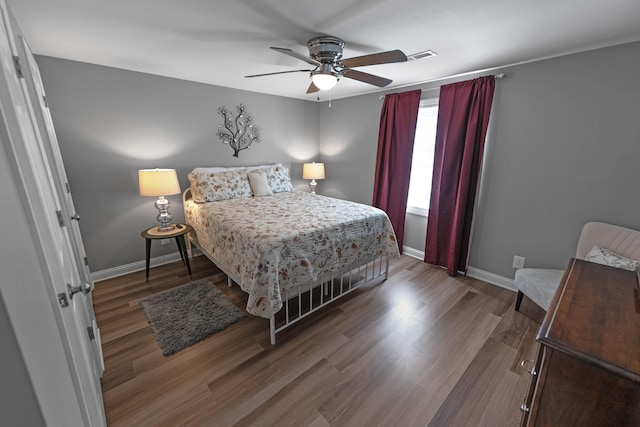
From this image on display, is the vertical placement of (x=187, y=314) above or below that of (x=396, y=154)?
below

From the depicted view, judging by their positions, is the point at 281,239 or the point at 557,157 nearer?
the point at 281,239

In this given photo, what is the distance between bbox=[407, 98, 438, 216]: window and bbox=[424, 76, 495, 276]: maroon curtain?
254mm

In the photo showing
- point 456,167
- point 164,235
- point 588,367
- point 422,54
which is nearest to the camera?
point 588,367

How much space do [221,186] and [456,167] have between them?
2.78 meters

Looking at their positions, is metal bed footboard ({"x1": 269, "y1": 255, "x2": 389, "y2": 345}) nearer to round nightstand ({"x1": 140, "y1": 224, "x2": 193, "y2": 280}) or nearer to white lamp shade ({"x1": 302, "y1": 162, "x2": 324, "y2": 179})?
round nightstand ({"x1": 140, "y1": 224, "x2": 193, "y2": 280})

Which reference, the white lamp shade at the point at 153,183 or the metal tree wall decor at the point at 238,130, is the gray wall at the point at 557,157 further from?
the white lamp shade at the point at 153,183

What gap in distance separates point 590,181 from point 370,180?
234 centimetres

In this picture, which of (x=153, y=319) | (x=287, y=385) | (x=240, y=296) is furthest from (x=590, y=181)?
(x=153, y=319)

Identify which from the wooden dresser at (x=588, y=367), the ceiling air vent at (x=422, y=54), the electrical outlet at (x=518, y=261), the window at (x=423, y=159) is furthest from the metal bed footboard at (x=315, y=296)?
the ceiling air vent at (x=422, y=54)

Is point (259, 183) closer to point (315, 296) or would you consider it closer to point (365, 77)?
point (315, 296)

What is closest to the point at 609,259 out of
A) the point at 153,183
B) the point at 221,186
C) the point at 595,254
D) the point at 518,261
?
the point at 595,254

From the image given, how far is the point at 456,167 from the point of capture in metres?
2.90

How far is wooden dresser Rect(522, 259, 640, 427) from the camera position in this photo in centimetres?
71

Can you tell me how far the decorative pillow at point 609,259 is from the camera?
172 centimetres
